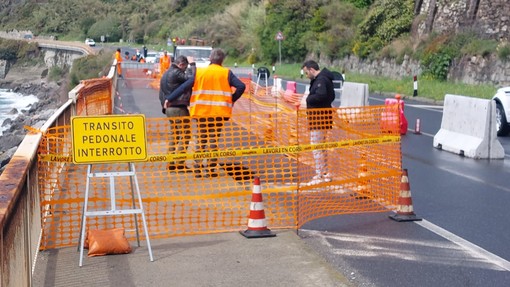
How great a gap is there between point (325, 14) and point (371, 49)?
500 inches

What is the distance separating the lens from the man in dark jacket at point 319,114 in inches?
453

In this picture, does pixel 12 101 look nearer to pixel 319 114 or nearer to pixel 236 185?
pixel 319 114

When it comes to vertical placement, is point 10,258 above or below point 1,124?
above

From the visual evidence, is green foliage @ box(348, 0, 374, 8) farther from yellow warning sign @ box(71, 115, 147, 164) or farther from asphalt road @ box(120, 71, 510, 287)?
yellow warning sign @ box(71, 115, 147, 164)

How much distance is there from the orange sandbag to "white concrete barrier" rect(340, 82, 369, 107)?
1482 centimetres

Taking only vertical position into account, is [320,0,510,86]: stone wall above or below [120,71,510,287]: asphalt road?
above

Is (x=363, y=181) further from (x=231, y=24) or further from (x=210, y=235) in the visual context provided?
(x=231, y=24)

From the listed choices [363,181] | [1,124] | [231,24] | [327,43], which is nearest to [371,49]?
[327,43]

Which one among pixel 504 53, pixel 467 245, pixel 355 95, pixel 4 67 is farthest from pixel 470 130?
pixel 4 67

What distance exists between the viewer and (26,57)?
13050 centimetres

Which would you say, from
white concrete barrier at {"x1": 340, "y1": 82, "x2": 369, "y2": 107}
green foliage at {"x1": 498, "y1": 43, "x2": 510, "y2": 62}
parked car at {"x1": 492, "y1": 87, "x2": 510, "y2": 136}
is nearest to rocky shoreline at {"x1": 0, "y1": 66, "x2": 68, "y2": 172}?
green foliage at {"x1": 498, "y1": 43, "x2": 510, "y2": 62}

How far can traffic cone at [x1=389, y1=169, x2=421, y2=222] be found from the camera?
409 inches

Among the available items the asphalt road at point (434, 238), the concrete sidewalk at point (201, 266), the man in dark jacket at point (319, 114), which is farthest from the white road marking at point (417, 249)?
the man in dark jacket at point (319, 114)

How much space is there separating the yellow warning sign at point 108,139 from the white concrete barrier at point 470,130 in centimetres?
901
